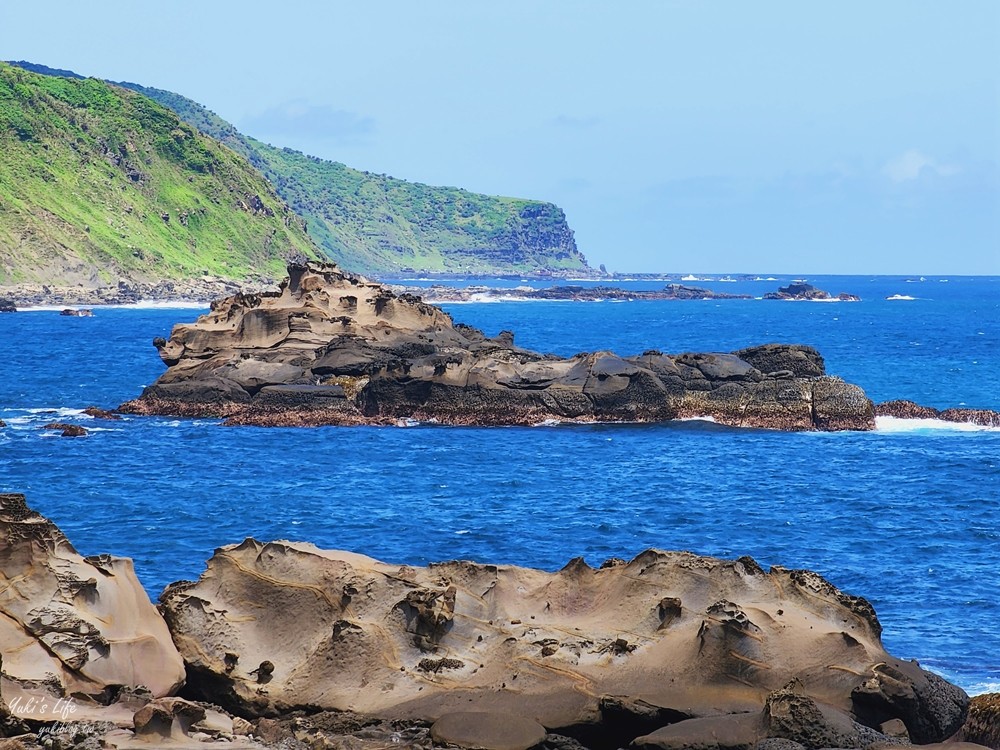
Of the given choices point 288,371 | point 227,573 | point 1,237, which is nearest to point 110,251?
point 1,237

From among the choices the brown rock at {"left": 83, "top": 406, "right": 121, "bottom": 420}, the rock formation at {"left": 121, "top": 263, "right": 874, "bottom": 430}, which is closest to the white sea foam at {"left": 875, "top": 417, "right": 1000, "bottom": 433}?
the rock formation at {"left": 121, "top": 263, "right": 874, "bottom": 430}

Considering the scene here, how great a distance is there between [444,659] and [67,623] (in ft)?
14.9

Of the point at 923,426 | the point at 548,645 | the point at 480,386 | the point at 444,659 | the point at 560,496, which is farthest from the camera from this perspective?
the point at 480,386

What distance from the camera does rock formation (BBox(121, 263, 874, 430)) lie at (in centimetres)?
5744

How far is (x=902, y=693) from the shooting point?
51.4 feet

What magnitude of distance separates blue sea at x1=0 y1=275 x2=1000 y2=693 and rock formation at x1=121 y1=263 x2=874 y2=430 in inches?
65.7

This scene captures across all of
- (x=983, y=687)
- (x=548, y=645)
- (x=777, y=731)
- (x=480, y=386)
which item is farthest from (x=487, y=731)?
(x=480, y=386)

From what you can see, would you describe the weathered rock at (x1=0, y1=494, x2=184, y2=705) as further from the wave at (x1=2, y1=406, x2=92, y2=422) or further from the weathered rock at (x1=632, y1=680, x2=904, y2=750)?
the wave at (x1=2, y1=406, x2=92, y2=422)

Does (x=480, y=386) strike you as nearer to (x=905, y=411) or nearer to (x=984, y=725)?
(x=905, y=411)

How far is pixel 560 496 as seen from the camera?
4050 centimetres

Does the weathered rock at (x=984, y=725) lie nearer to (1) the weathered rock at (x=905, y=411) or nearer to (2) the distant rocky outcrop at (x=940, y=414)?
(2) the distant rocky outcrop at (x=940, y=414)

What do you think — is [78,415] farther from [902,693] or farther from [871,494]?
[902,693]

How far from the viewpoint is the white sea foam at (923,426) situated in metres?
56.6

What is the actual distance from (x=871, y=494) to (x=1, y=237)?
141109 millimetres
